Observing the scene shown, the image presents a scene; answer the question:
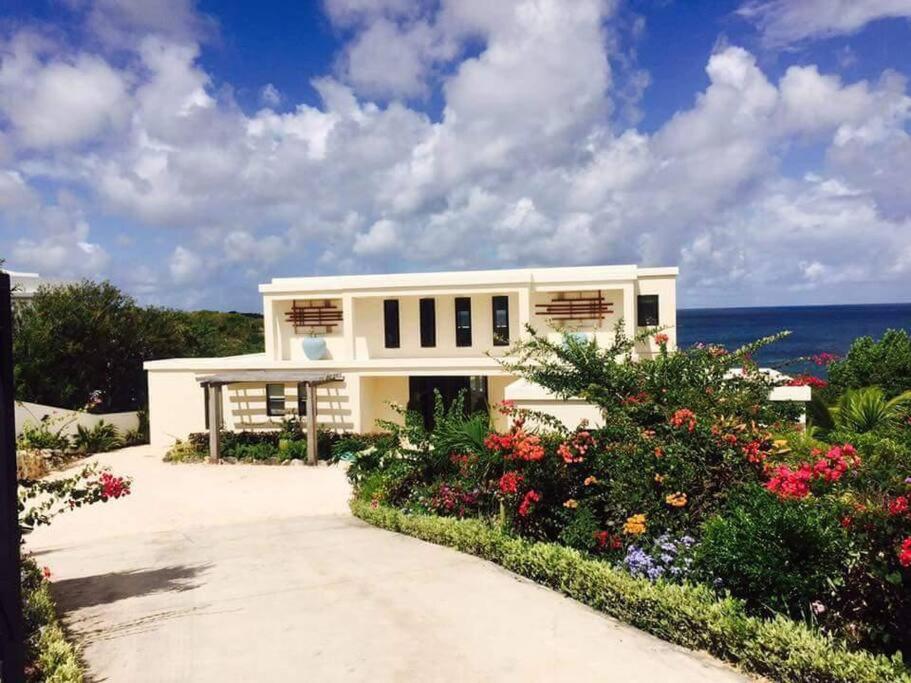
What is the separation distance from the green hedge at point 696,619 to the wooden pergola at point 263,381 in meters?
11.3

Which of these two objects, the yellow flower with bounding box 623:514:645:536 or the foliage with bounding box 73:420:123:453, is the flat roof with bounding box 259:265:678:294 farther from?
the yellow flower with bounding box 623:514:645:536

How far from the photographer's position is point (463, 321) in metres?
22.7

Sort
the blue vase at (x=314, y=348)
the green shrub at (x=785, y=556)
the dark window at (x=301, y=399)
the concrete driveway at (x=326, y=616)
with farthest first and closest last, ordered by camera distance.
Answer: the blue vase at (x=314, y=348) < the dark window at (x=301, y=399) < the green shrub at (x=785, y=556) < the concrete driveway at (x=326, y=616)

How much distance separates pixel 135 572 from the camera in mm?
8875

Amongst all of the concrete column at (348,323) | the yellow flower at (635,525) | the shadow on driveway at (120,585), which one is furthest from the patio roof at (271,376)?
the yellow flower at (635,525)

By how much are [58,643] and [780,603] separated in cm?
603

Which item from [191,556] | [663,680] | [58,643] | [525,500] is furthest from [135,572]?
[663,680]

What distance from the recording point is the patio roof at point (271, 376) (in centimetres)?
1953

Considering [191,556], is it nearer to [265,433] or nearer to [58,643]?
[58,643]

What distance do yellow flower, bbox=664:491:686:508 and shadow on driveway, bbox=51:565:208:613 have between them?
17.8 feet

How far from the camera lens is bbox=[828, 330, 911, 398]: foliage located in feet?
68.5

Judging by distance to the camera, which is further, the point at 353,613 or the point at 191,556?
the point at 191,556

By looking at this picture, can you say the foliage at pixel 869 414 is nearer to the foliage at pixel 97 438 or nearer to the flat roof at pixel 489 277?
the flat roof at pixel 489 277

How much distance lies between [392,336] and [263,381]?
4.74 metres
